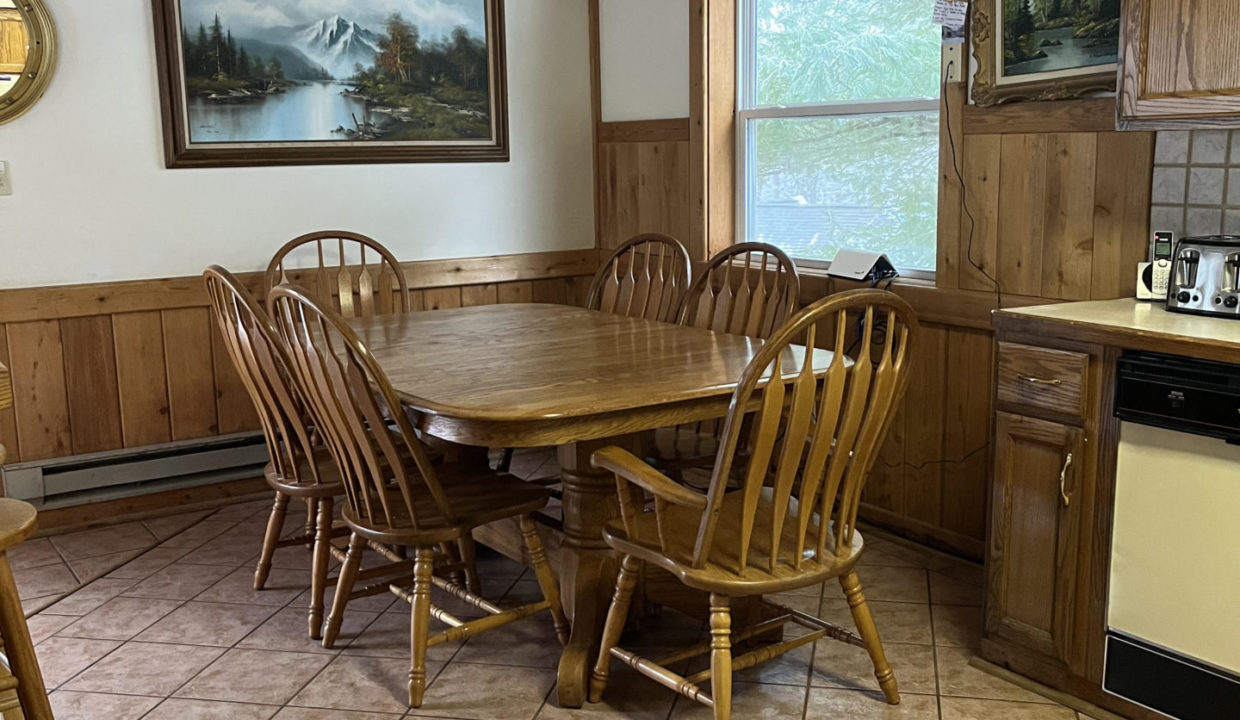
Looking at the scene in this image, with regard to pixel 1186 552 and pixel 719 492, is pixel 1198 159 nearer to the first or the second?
pixel 1186 552

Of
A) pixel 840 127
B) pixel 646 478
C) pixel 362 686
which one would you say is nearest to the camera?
pixel 646 478

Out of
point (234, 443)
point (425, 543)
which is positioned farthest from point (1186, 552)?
point (234, 443)

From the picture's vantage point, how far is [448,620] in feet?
8.88

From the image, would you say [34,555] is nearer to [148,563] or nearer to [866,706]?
[148,563]

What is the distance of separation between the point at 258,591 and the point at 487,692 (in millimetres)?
972

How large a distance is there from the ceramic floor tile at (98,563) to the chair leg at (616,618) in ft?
5.70

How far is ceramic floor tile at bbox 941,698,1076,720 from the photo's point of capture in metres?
2.46

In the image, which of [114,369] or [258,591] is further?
[114,369]

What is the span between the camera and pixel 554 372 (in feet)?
8.56

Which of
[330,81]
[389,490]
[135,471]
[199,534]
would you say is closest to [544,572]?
[389,490]

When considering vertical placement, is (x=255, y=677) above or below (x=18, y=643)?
below

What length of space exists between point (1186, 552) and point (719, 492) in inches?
37.3

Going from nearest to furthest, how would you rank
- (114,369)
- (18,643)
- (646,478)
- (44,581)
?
(18,643) → (646,478) → (44,581) → (114,369)

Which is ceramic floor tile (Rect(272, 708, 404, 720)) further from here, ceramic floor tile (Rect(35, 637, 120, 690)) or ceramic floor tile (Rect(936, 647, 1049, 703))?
ceramic floor tile (Rect(936, 647, 1049, 703))
